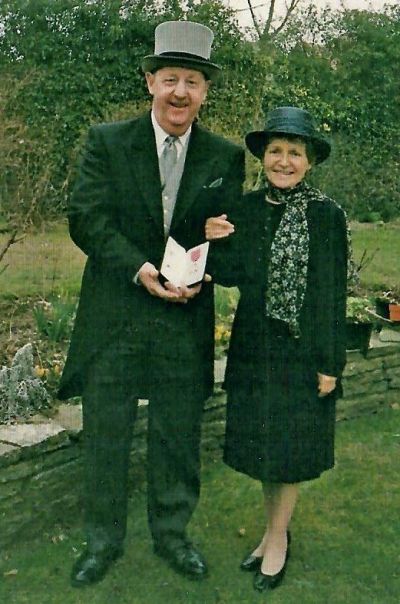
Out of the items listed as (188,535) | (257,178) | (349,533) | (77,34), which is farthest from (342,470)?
(77,34)

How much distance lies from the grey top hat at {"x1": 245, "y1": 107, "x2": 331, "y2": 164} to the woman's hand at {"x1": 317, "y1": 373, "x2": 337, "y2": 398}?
845mm

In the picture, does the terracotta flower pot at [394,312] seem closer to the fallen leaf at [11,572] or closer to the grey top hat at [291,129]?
the grey top hat at [291,129]

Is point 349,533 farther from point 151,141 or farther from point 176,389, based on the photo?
point 151,141

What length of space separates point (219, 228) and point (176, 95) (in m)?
0.50

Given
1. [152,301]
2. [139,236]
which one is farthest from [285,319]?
[139,236]

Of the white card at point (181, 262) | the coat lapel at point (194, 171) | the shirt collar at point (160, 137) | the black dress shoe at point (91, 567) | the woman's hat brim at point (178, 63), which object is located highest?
the woman's hat brim at point (178, 63)

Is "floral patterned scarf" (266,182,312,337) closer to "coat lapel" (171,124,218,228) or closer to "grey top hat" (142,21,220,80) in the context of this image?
"coat lapel" (171,124,218,228)

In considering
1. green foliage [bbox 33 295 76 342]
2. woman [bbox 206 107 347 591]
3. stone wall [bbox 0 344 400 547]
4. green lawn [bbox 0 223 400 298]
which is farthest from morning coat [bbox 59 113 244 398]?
green lawn [bbox 0 223 400 298]

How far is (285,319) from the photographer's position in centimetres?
306

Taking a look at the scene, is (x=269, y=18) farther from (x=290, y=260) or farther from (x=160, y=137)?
(x=290, y=260)

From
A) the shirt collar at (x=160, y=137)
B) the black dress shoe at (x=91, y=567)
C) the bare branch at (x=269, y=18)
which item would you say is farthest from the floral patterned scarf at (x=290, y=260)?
the bare branch at (x=269, y=18)

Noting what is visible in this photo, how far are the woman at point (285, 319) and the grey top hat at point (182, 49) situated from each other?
34cm

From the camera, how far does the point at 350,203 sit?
11.1m

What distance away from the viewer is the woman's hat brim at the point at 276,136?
3.05 metres
